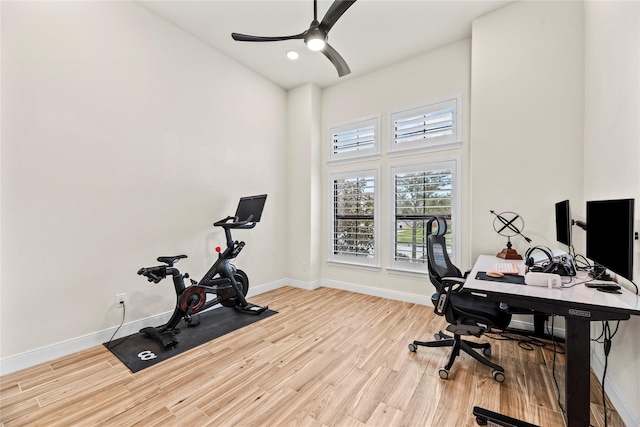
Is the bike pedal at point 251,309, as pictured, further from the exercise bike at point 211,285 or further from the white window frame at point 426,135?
the white window frame at point 426,135

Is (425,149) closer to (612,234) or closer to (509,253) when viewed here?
(509,253)

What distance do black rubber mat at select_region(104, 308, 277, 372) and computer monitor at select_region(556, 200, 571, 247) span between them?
10.1 ft

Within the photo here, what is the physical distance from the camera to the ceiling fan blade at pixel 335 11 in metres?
2.05

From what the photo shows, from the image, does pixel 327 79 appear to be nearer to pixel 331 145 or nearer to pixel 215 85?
pixel 331 145

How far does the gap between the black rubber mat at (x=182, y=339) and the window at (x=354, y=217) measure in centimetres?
162

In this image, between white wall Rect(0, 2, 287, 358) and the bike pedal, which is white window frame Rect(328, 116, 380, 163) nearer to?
white wall Rect(0, 2, 287, 358)

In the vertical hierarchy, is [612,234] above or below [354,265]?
above

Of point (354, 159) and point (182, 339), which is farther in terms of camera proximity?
point (354, 159)

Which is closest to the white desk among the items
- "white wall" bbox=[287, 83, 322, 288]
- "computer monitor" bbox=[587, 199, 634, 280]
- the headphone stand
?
"computer monitor" bbox=[587, 199, 634, 280]

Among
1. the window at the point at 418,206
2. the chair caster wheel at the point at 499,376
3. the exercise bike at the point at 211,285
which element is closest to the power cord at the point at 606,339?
the chair caster wheel at the point at 499,376

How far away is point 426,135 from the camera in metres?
3.73

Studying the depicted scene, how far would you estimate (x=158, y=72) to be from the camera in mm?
3074

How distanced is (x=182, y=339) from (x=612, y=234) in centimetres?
352

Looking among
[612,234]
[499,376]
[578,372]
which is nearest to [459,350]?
[499,376]
